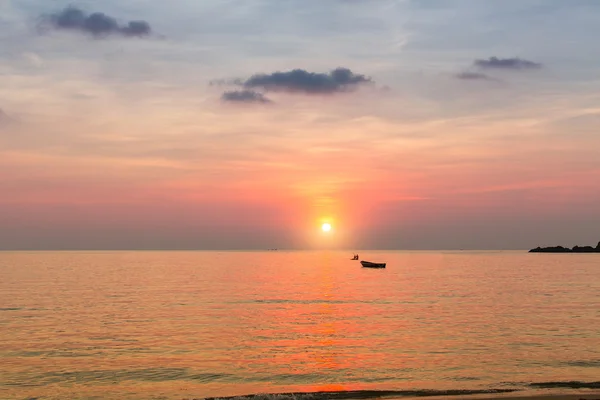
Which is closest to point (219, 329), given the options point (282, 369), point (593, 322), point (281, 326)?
point (281, 326)

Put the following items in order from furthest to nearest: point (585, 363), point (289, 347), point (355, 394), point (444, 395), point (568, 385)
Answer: point (289, 347) → point (585, 363) → point (568, 385) → point (355, 394) → point (444, 395)

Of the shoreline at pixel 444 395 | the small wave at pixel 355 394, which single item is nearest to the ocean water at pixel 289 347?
the small wave at pixel 355 394

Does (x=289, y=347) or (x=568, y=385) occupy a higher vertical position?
(x=568, y=385)

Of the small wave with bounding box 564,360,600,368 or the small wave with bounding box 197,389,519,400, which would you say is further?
the small wave with bounding box 564,360,600,368

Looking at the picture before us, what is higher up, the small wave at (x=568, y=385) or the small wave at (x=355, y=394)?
the small wave at (x=568, y=385)

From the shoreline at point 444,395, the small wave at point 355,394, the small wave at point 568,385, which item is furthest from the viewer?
the small wave at point 568,385

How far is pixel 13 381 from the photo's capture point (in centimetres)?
3722

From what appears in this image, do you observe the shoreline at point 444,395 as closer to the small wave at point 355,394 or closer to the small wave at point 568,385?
the small wave at point 355,394

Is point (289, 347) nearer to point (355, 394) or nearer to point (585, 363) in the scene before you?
point (355, 394)

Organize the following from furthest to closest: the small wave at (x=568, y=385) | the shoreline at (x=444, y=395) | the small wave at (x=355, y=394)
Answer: the small wave at (x=568, y=385) → the small wave at (x=355, y=394) → the shoreline at (x=444, y=395)

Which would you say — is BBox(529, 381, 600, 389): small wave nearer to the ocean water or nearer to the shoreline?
the ocean water

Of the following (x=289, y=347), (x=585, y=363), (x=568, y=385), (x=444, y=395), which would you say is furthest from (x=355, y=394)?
(x=585, y=363)

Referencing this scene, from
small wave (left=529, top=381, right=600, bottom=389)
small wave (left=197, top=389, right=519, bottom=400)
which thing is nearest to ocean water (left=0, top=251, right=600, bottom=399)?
small wave (left=529, top=381, right=600, bottom=389)

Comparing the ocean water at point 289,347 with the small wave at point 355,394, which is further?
the ocean water at point 289,347
